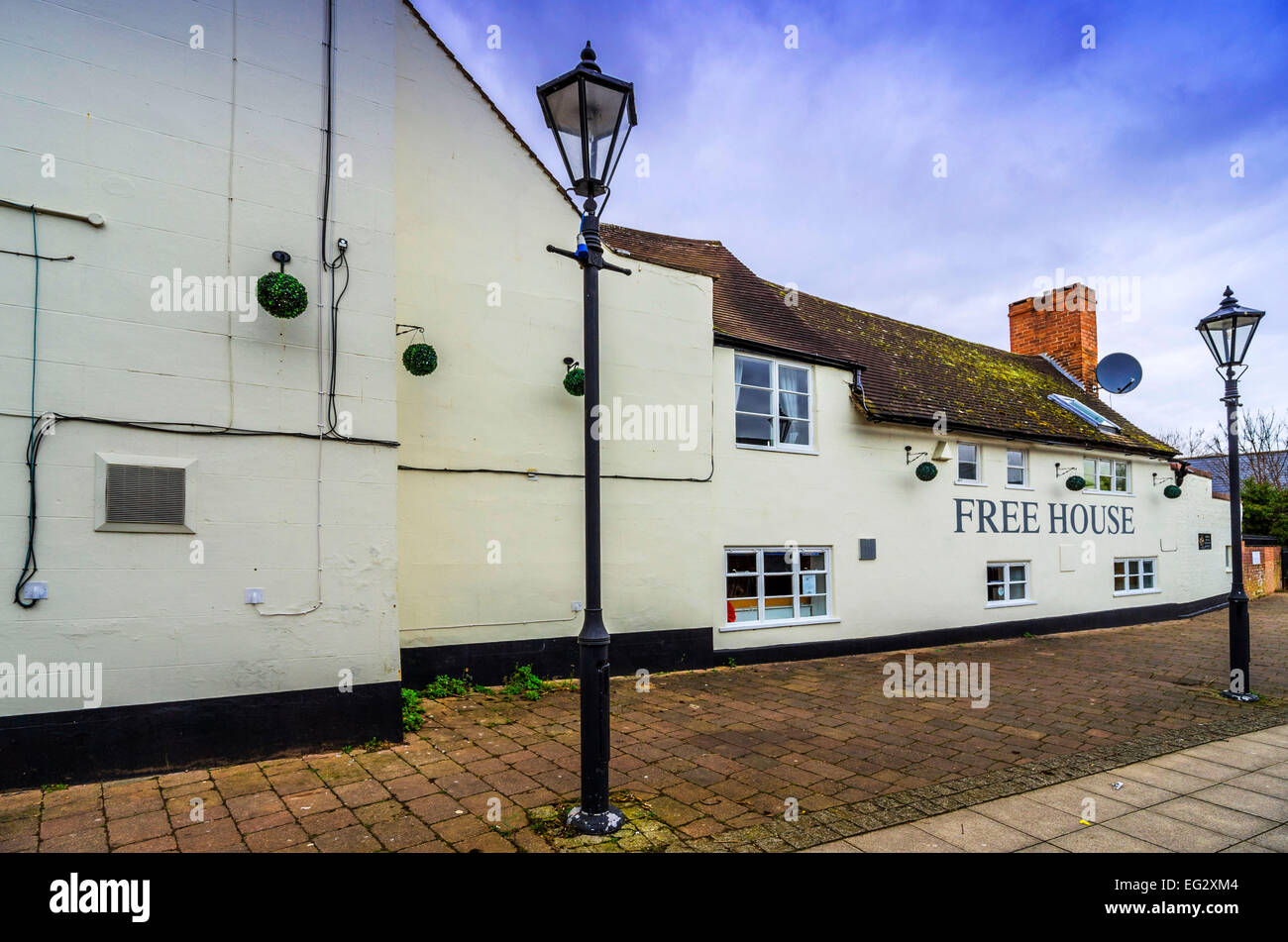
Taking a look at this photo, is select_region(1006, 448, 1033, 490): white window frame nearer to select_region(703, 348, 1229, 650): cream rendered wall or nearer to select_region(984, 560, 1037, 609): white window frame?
select_region(703, 348, 1229, 650): cream rendered wall

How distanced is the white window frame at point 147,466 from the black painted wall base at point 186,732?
1.25 metres

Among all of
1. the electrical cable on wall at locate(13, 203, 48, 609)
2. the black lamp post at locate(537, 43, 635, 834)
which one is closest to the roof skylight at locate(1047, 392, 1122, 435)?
the black lamp post at locate(537, 43, 635, 834)

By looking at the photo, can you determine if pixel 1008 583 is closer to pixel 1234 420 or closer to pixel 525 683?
pixel 1234 420

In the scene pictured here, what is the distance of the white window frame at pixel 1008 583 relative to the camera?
13375mm

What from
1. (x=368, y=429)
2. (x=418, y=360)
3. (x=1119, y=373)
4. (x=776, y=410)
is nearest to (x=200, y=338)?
(x=368, y=429)

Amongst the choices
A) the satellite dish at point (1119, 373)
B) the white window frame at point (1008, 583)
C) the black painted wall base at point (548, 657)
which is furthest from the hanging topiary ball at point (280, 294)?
the satellite dish at point (1119, 373)

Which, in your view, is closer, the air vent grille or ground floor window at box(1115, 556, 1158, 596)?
the air vent grille

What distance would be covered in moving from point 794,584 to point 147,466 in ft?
28.0

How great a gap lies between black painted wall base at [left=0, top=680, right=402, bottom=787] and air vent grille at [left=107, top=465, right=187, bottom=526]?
1.34 meters

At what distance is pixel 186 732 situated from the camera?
5.04m

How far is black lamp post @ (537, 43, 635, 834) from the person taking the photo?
4.17m

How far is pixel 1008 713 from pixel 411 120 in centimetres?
936
